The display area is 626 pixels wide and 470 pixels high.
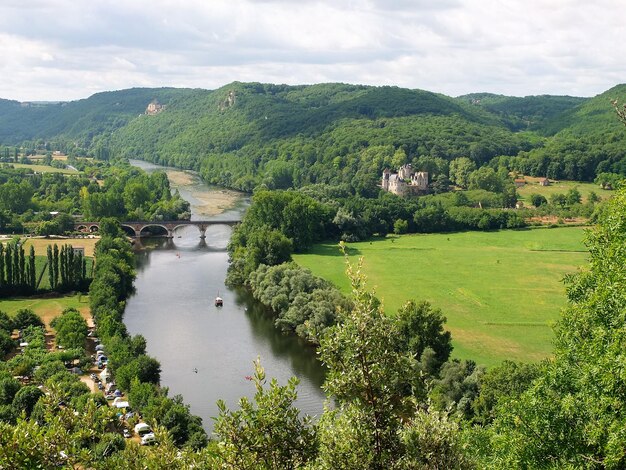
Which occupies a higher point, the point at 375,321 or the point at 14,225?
the point at 375,321

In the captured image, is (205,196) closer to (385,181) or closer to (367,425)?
(385,181)

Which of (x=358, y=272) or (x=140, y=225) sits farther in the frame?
(x=140, y=225)

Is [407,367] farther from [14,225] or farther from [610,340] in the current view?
[14,225]

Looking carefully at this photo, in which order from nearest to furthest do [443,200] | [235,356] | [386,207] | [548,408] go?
[548,408]
[235,356]
[386,207]
[443,200]

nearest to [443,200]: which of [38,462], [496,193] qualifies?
[496,193]

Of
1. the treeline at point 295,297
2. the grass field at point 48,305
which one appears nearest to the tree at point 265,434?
the treeline at point 295,297

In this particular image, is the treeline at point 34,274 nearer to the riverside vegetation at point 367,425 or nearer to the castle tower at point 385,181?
the riverside vegetation at point 367,425

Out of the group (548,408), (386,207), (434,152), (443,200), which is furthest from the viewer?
(434,152)

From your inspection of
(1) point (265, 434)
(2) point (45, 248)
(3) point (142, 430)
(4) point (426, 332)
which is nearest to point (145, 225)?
(2) point (45, 248)
